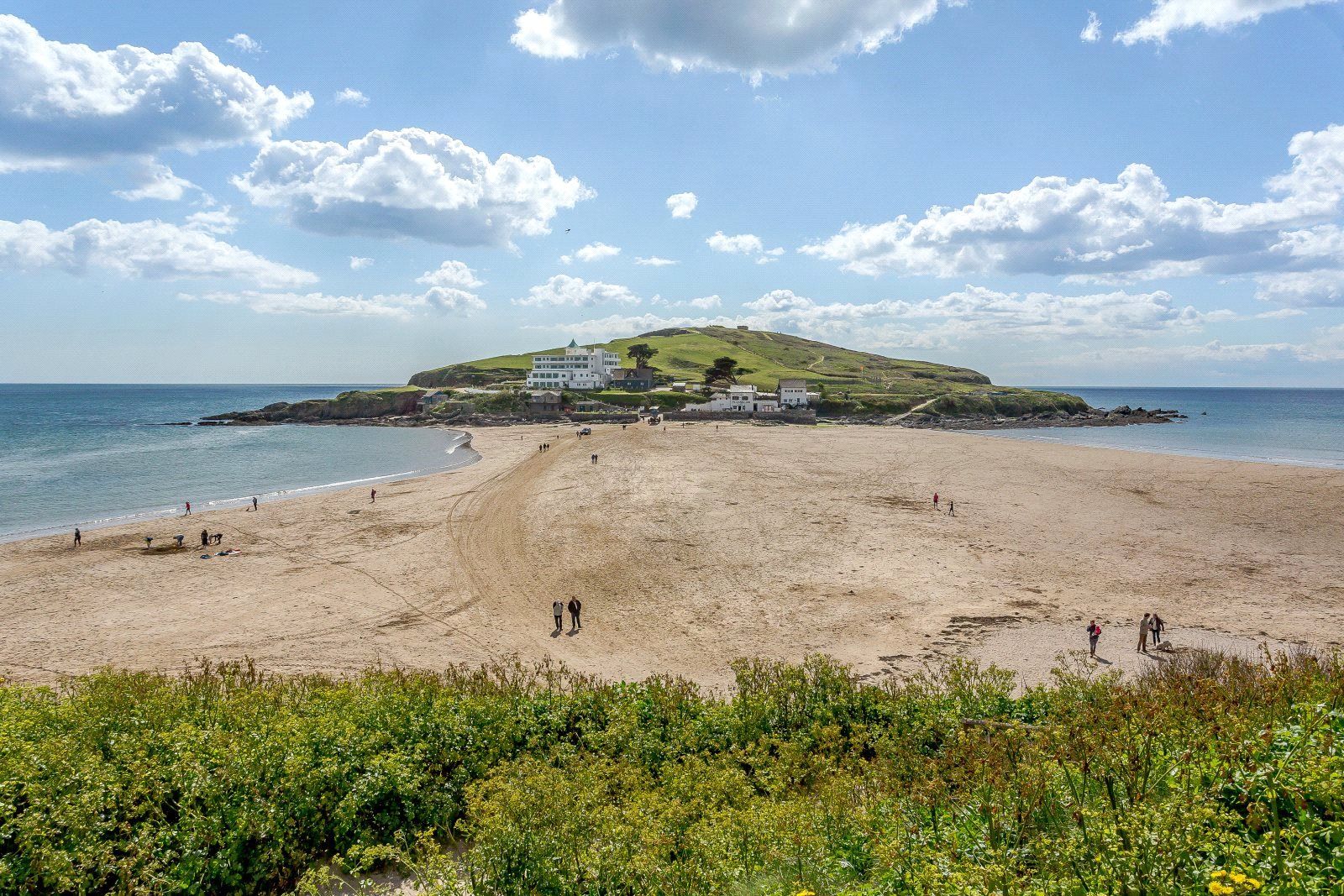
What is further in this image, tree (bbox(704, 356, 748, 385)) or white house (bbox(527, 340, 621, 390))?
white house (bbox(527, 340, 621, 390))

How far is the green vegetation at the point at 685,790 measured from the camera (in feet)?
15.8

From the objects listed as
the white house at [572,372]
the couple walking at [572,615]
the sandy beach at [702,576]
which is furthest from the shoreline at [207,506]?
the white house at [572,372]

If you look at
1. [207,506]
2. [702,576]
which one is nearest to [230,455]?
[207,506]

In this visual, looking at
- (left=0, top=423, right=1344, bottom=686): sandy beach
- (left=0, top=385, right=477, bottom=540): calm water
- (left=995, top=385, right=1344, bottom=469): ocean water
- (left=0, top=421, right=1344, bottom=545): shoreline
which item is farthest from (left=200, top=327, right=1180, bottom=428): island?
(left=0, top=423, right=1344, bottom=686): sandy beach

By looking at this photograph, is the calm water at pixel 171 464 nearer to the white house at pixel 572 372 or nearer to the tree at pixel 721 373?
the white house at pixel 572 372

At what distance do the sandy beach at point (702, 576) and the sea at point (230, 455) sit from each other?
9083 millimetres

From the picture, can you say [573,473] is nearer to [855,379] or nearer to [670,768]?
[670,768]

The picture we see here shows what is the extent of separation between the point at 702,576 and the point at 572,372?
10824cm

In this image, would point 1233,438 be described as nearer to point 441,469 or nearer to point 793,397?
point 793,397

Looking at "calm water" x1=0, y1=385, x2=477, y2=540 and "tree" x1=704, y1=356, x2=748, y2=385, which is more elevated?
"tree" x1=704, y1=356, x2=748, y2=385

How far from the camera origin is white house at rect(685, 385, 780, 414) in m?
104

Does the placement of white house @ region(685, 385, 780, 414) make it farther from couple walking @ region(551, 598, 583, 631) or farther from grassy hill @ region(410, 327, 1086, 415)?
couple walking @ region(551, 598, 583, 631)

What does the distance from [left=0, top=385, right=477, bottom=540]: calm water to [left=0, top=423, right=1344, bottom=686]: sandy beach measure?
8.67m

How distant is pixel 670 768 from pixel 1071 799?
4637 mm
